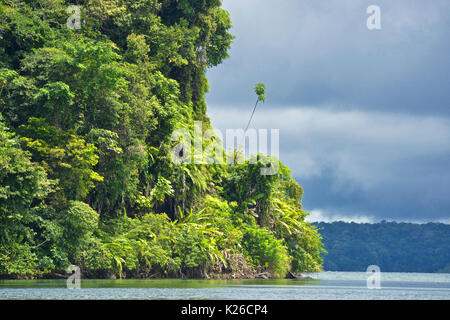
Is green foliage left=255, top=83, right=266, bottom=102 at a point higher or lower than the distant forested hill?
higher

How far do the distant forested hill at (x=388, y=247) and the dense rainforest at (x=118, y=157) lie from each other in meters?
71.5

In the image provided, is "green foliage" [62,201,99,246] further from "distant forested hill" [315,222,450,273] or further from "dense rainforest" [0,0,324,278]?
"distant forested hill" [315,222,450,273]

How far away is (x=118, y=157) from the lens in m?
31.5

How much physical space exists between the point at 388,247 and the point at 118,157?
3684 inches

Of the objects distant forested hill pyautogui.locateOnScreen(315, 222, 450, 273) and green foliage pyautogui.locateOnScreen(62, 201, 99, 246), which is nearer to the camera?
green foliage pyautogui.locateOnScreen(62, 201, 99, 246)

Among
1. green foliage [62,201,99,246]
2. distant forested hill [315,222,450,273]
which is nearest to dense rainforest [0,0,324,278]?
green foliage [62,201,99,246]

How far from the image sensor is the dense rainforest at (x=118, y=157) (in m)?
27.7

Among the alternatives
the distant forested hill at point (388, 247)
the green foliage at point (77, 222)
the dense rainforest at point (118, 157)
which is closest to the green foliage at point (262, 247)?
the dense rainforest at point (118, 157)

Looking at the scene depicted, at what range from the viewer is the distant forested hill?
11350cm

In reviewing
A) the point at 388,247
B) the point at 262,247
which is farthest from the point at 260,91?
the point at 388,247

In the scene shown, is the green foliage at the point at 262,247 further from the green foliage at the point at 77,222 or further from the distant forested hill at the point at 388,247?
the distant forested hill at the point at 388,247

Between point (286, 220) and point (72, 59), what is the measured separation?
69.0 ft

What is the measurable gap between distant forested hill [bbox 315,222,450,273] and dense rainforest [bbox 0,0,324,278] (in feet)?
235
